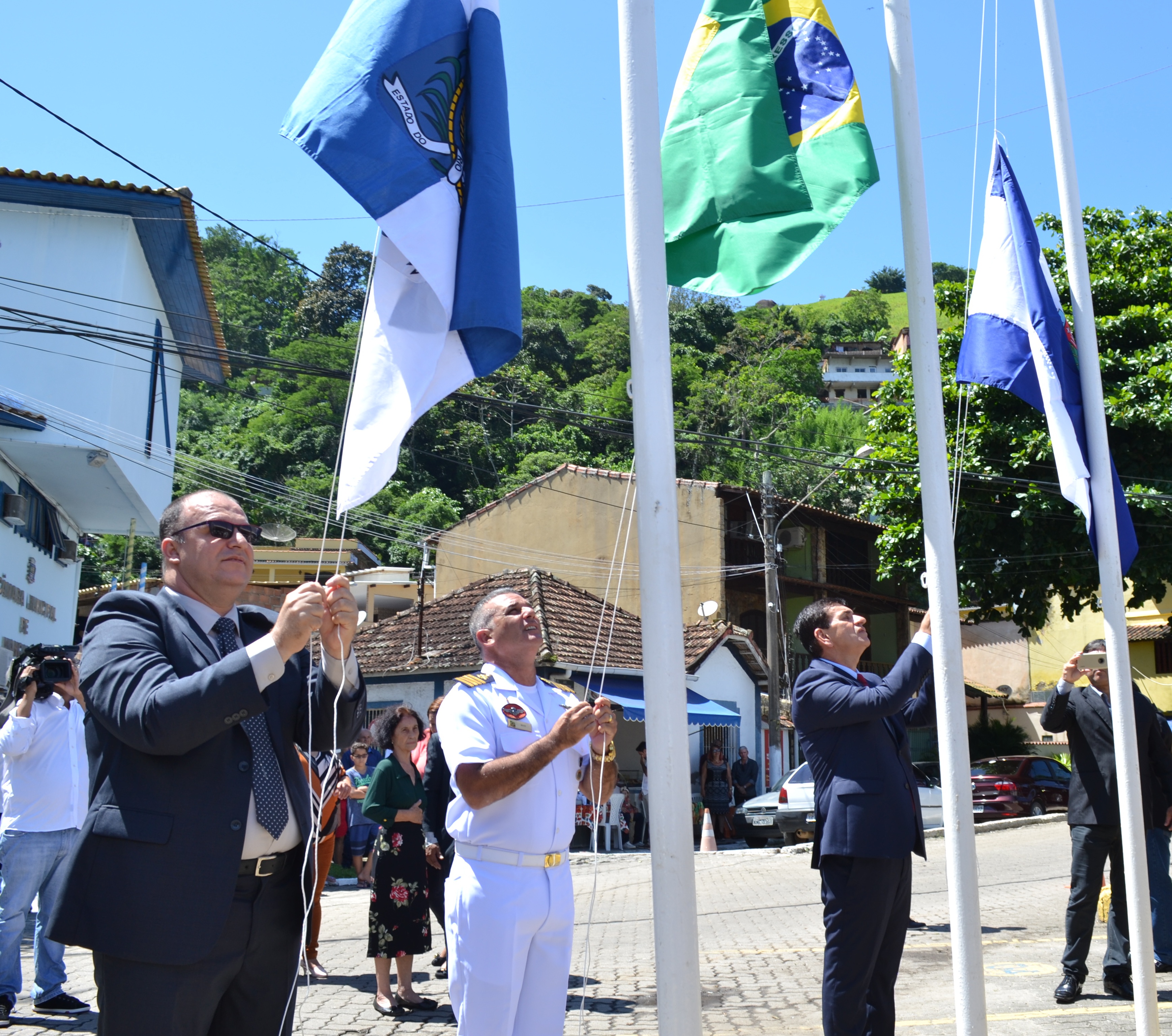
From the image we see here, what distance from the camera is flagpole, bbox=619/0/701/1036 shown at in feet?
9.82

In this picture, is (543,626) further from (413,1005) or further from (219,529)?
(219,529)

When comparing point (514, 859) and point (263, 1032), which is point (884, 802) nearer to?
point (514, 859)

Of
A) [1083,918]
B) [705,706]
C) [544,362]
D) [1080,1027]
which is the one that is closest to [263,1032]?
[1080,1027]

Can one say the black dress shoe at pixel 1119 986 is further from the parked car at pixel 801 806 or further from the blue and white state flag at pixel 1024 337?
the parked car at pixel 801 806

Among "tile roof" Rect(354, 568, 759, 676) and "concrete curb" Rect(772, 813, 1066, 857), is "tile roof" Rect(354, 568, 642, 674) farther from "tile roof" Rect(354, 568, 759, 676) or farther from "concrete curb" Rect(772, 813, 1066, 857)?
"concrete curb" Rect(772, 813, 1066, 857)

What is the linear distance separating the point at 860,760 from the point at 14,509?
15.8 meters

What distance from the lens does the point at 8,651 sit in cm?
1781

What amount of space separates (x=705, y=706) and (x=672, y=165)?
69.0 feet

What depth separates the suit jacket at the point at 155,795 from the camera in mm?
2744

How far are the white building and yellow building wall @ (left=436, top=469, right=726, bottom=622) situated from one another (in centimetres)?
1576

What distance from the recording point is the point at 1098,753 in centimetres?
676

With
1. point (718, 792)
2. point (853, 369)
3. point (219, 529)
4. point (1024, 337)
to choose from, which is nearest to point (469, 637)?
point (718, 792)

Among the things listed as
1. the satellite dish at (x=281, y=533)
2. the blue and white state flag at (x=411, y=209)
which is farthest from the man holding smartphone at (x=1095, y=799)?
the satellite dish at (x=281, y=533)

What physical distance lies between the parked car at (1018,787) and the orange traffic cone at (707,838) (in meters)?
6.15
